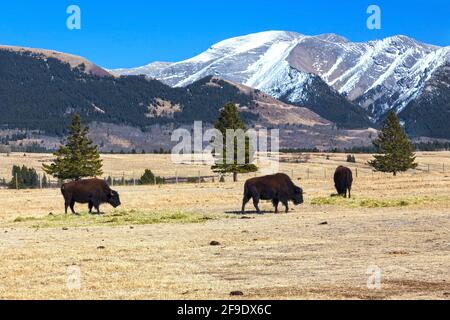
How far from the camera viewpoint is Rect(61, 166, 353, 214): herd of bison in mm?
39719

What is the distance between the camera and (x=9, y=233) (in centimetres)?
3112

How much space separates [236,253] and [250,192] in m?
17.6

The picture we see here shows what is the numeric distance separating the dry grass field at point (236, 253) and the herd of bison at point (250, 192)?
110cm

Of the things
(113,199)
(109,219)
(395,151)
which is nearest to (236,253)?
(109,219)

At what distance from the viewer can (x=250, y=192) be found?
131 ft

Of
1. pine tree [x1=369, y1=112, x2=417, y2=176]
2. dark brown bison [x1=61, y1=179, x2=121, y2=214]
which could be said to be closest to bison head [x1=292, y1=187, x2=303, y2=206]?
dark brown bison [x1=61, y1=179, x2=121, y2=214]

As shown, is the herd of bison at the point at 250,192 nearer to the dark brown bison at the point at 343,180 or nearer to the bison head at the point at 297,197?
the bison head at the point at 297,197

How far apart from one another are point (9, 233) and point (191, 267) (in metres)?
14.2

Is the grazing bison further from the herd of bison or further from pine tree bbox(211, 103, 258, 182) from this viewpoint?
pine tree bbox(211, 103, 258, 182)

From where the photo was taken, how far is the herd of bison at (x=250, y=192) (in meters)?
39.7

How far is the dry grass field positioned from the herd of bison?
110 cm

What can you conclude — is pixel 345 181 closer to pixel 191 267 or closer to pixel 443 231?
pixel 443 231
